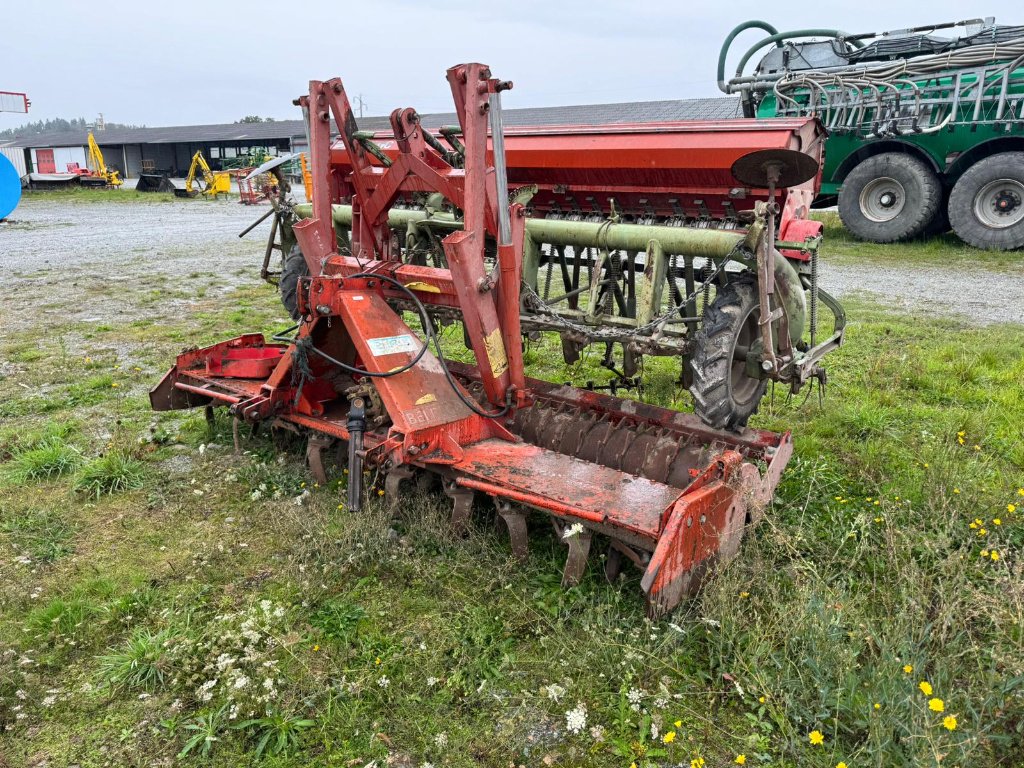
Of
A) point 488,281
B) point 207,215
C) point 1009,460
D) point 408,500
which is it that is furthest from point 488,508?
point 207,215

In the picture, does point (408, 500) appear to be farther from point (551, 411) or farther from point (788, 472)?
point (788, 472)

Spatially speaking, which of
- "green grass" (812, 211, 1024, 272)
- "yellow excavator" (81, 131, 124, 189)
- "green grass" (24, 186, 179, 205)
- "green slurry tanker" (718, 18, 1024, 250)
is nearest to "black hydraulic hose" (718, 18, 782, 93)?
"green slurry tanker" (718, 18, 1024, 250)

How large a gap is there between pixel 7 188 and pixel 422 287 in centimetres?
784

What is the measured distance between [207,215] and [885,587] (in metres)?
22.6

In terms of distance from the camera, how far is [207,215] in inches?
888

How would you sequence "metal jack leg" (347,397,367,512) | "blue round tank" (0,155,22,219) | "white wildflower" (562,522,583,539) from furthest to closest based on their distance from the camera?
"blue round tank" (0,155,22,219)
"metal jack leg" (347,397,367,512)
"white wildflower" (562,522,583,539)

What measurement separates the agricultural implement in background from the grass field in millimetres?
270

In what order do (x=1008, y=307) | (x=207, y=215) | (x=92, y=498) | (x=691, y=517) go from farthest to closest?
(x=207, y=215) < (x=1008, y=307) < (x=92, y=498) < (x=691, y=517)

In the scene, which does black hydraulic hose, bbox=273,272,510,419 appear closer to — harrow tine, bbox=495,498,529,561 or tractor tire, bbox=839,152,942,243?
harrow tine, bbox=495,498,529,561

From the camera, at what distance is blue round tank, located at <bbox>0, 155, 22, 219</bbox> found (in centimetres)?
938

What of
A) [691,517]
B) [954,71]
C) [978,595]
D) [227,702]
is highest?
[954,71]

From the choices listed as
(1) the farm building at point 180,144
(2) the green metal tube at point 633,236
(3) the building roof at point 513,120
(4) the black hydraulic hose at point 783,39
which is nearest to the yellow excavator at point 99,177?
(1) the farm building at point 180,144

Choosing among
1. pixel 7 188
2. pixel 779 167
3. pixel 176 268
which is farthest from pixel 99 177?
pixel 779 167

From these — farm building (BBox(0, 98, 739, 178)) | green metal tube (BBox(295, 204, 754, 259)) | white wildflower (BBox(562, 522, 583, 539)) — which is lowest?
white wildflower (BBox(562, 522, 583, 539))
